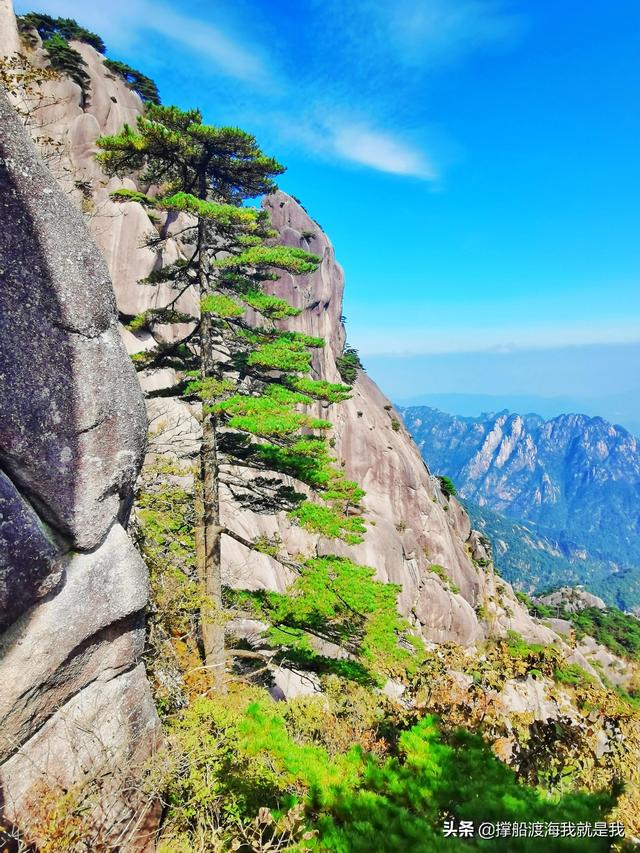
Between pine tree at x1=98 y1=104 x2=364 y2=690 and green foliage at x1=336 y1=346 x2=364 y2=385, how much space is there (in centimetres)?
4298

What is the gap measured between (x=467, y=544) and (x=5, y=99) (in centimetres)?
6221

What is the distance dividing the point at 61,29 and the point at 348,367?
41.7 metres

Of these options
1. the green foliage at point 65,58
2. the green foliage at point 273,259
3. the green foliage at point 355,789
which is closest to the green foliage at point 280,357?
the green foliage at point 273,259

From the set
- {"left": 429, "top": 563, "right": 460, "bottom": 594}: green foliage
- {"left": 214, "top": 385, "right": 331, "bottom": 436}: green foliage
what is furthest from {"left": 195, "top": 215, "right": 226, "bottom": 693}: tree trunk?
{"left": 429, "top": 563, "right": 460, "bottom": 594}: green foliage

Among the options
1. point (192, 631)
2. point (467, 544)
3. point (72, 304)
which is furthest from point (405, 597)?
point (72, 304)

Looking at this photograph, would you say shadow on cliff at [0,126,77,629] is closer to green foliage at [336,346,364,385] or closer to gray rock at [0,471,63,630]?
gray rock at [0,471,63,630]

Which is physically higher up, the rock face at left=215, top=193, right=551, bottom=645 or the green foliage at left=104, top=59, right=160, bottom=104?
the green foliage at left=104, top=59, right=160, bottom=104

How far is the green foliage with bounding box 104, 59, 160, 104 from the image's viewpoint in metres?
40.9

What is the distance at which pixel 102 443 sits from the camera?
5.43 meters

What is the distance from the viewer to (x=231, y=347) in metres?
9.96

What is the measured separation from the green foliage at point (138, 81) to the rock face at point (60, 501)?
161ft

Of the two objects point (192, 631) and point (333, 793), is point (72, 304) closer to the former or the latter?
point (333, 793)

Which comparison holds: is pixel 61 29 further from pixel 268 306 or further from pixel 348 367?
pixel 268 306

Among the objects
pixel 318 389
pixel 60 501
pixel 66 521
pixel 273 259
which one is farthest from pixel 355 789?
pixel 273 259
